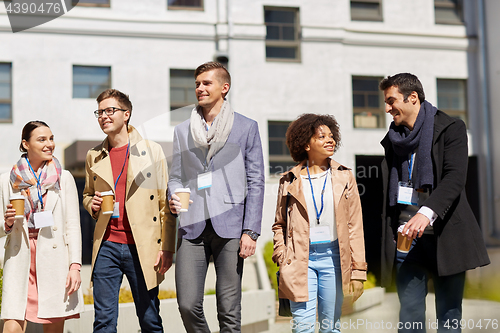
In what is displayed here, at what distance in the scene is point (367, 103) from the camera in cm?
1344

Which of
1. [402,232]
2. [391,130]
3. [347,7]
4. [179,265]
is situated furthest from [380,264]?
[347,7]

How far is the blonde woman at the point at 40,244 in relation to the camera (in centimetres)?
386

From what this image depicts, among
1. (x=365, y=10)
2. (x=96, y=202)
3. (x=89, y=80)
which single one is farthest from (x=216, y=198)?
(x=365, y=10)

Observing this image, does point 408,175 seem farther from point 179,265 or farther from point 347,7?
point 347,7

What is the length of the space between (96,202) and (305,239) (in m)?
1.50

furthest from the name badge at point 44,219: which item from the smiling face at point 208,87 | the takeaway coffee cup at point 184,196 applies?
the smiling face at point 208,87

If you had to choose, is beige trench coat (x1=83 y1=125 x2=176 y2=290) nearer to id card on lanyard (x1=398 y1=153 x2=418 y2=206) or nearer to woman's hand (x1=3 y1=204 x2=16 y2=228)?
woman's hand (x1=3 y1=204 x2=16 y2=228)

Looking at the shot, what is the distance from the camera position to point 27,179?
399cm

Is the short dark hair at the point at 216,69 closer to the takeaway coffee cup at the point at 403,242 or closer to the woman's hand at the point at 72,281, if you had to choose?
the takeaway coffee cup at the point at 403,242

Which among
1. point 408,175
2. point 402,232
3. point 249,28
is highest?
point 249,28

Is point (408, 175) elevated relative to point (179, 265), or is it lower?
elevated

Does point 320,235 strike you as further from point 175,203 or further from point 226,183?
point 175,203

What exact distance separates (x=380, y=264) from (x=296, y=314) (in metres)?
0.70

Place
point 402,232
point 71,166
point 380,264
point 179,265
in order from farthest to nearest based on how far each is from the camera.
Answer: point 71,166
point 380,264
point 179,265
point 402,232
